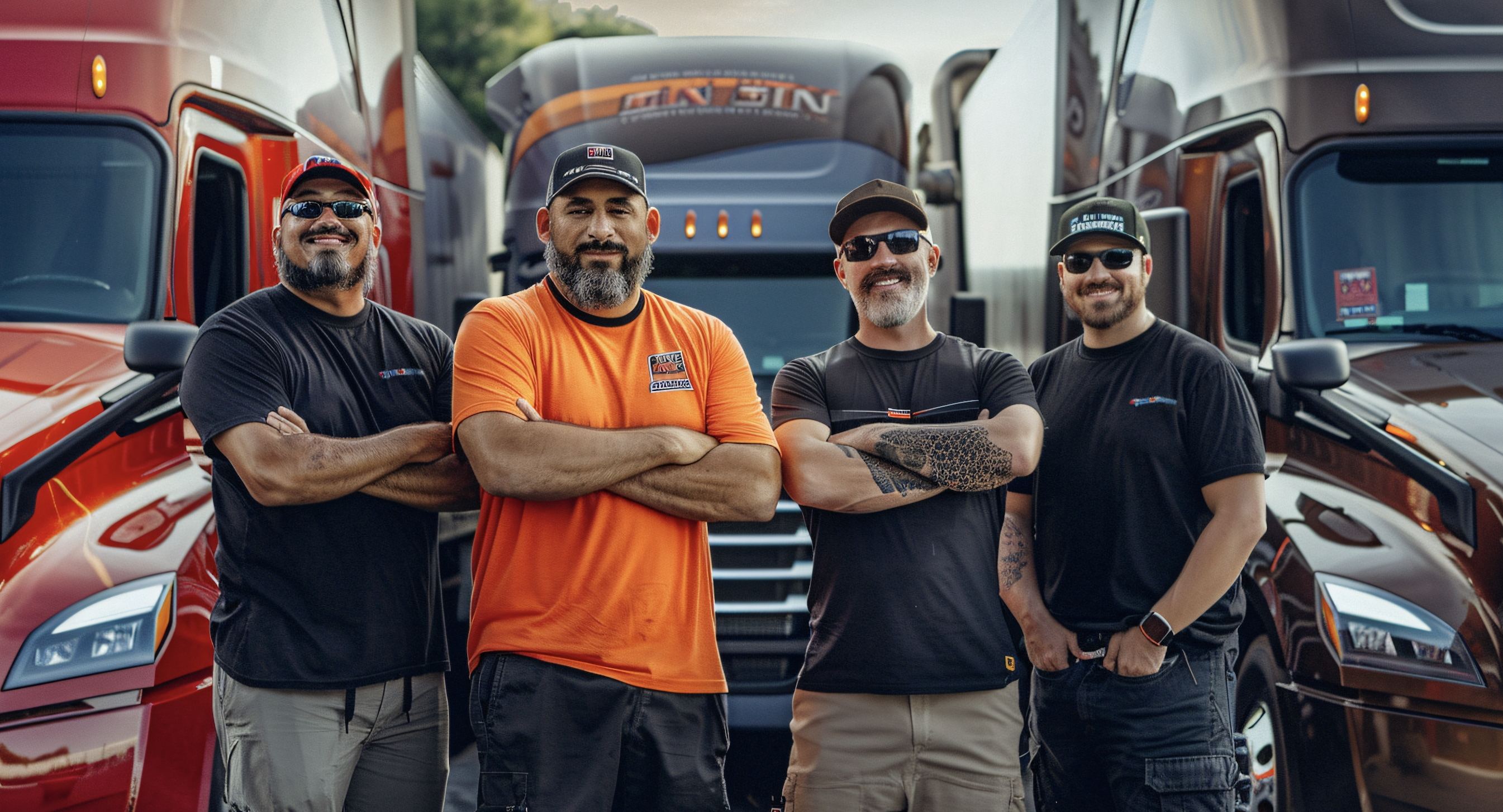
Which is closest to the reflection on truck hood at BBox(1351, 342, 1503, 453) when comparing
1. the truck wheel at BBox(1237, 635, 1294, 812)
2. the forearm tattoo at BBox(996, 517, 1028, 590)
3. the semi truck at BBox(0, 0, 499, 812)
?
the truck wheel at BBox(1237, 635, 1294, 812)

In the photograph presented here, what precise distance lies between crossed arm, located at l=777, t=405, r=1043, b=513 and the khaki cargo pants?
3.73ft

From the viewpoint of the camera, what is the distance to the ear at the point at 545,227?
299 centimetres

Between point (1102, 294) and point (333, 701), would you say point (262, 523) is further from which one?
point (1102, 294)

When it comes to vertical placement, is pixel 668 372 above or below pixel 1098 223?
below

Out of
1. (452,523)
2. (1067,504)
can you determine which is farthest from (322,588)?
(452,523)

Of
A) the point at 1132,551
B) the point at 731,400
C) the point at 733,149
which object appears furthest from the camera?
Result: the point at 733,149

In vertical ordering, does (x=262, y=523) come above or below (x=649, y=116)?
below

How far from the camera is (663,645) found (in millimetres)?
2725

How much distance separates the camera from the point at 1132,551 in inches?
122

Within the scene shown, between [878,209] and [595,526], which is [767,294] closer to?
[878,209]

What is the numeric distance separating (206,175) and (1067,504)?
325cm

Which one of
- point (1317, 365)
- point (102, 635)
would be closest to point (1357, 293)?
point (1317, 365)

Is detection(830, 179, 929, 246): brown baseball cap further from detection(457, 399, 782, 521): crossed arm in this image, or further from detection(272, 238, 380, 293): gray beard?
detection(272, 238, 380, 293): gray beard

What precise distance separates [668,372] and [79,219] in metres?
2.48
